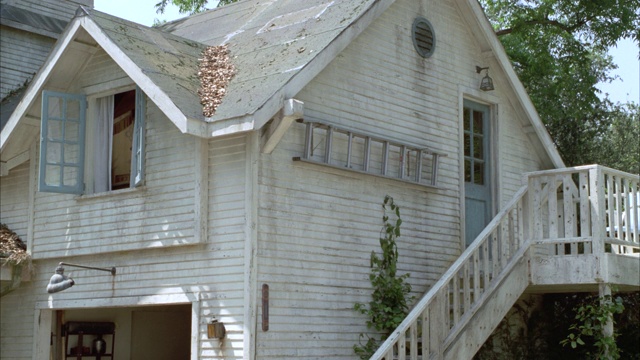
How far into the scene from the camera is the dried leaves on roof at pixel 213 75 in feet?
37.7

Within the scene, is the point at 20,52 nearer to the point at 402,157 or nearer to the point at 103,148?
the point at 103,148

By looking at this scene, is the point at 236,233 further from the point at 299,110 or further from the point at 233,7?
the point at 233,7

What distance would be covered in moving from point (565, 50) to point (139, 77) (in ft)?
37.5

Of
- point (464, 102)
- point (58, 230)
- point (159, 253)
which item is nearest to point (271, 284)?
point (159, 253)

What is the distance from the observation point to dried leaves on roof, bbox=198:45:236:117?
11.5 metres

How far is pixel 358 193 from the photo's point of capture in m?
12.4

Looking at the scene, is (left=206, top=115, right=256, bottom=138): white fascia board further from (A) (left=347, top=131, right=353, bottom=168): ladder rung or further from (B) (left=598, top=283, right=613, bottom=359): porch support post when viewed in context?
(B) (left=598, top=283, right=613, bottom=359): porch support post

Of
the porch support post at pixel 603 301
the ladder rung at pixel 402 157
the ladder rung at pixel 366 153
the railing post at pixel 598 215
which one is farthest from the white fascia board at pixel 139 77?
the porch support post at pixel 603 301

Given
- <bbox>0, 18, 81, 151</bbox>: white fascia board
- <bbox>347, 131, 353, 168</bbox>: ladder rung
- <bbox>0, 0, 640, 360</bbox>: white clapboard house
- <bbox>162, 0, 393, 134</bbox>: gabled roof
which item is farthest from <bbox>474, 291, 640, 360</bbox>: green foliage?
<bbox>0, 18, 81, 151</bbox>: white fascia board

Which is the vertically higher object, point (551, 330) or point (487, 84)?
point (487, 84)

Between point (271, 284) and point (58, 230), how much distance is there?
12.2 feet

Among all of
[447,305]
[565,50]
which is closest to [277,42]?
[447,305]

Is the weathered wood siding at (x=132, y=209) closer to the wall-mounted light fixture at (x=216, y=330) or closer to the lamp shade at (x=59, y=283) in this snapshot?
the lamp shade at (x=59, y=283)

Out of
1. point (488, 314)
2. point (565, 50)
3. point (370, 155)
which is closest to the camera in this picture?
point (488, 314)
